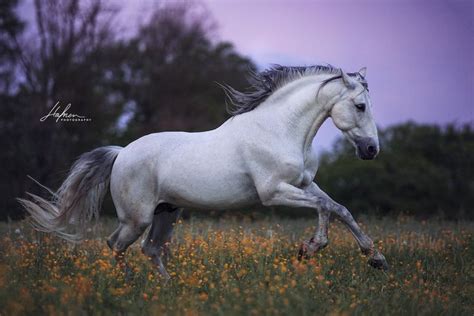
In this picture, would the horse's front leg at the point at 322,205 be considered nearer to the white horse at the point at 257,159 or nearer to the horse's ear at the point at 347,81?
the white horse at the point at 257,159

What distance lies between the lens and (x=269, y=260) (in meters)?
6.91

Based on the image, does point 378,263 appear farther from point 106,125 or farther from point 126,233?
point 106,125

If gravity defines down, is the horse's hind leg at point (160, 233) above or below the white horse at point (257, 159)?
below

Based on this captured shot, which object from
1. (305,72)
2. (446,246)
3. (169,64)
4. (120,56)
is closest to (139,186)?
(305,72)

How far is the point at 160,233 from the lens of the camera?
7371mm

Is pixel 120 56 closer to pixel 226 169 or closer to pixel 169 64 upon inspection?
pixel 169 64

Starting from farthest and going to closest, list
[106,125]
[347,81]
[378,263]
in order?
[106,125] → [347,81] → [378,263]

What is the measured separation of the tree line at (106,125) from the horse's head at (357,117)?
8848 millimetres

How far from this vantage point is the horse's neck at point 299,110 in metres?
6.70

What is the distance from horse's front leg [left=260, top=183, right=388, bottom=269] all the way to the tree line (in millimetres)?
9120

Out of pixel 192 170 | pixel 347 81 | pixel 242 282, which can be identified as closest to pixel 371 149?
pixel 347 81

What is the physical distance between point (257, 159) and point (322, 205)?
85 centimetres

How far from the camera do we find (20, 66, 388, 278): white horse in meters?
6.45
